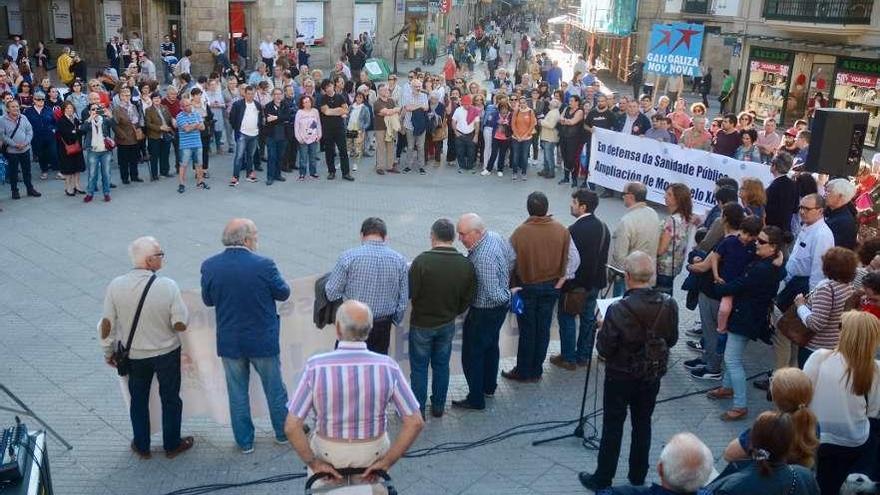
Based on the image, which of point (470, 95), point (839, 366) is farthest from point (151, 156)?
point (839, 366)

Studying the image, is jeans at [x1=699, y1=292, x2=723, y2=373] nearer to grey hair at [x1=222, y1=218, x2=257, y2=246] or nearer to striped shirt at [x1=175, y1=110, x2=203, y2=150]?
grey hair at [x1=222, y1=218, x2=257, y2=246]

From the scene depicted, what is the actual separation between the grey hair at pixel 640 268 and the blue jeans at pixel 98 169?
31.7ft

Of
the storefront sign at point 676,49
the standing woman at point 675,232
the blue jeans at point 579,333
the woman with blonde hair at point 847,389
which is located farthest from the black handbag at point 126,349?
the storefront sign at point 676,49

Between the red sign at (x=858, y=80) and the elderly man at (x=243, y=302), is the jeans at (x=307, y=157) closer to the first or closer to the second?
the elderly man at (x=243, y=302)

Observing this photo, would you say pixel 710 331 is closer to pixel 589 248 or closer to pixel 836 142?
pixel 589 248

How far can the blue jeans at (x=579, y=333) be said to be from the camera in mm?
7414

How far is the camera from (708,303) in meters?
7.09

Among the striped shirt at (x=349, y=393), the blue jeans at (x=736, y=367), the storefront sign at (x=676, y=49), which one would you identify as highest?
the storefront sign at (x=676, y=49)

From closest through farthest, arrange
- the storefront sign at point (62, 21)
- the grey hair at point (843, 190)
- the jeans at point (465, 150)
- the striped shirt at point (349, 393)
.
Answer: the striped shirt at point (349, 393), the grey hair at point (843, 190), the jeans at point (465, 150), the storefront sign at point (62, 21)

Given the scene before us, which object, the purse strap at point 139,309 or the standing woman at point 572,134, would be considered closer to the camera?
the purse strap at point 139,309

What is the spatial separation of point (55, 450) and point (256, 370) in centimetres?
158

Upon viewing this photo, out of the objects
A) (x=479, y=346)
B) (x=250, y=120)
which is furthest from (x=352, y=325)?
(x=250, y=120)

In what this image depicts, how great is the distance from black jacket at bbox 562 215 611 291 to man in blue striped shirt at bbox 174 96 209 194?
811 cm

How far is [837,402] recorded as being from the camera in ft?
15.8
